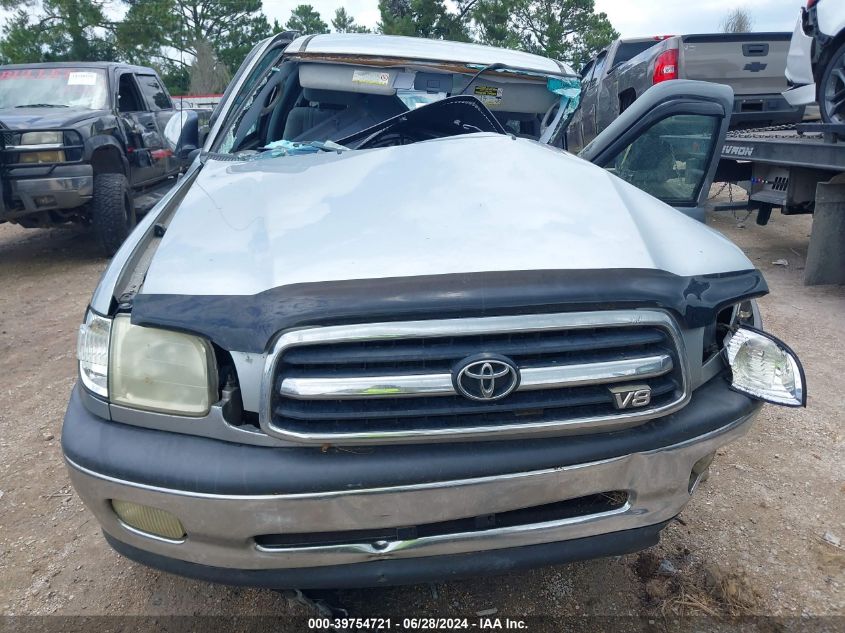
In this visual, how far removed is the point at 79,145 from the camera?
6.02 metres

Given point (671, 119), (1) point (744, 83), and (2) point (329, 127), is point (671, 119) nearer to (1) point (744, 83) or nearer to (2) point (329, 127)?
(2) point (329, 127)

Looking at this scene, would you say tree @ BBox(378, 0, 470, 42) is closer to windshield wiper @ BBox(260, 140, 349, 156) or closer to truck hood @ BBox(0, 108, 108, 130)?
truck hood @ BBox(0, 108, 108, 130)

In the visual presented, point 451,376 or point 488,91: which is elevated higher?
point 488,91

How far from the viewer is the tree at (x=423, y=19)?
1431 inches

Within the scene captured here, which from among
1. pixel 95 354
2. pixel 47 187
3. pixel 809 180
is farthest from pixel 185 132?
pixel 809 180

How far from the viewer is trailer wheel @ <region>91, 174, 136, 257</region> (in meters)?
6.30

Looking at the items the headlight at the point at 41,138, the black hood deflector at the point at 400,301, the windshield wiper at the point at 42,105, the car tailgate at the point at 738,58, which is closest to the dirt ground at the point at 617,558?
the black hood deflector at the point at 400,301

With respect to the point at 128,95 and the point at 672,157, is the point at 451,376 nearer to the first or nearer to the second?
the point at 672,157

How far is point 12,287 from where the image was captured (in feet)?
19.1

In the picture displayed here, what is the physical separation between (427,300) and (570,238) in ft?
1.67

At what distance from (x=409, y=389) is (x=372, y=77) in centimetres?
217

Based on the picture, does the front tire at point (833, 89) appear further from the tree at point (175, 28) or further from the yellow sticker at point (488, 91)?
the tree at point (175, 28)

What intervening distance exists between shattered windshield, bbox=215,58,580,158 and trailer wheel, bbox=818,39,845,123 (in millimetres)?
2644

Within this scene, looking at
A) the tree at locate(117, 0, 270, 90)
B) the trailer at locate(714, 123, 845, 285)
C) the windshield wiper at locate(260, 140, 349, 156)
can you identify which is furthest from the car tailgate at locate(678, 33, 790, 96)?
the tree at locate(117, 0, 270, 90)
